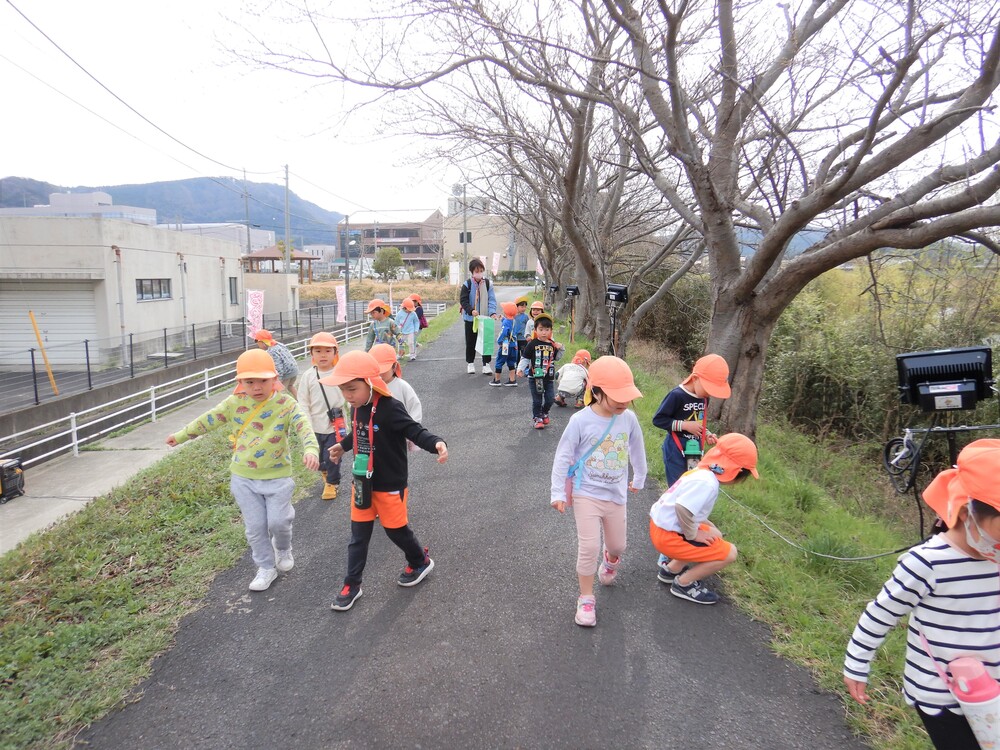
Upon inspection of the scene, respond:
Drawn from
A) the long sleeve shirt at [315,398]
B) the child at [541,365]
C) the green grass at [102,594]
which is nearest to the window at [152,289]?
the green grass at [102,594]

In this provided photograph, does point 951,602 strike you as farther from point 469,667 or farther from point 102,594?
point 102,594

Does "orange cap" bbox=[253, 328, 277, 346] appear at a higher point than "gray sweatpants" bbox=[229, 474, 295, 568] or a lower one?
higher

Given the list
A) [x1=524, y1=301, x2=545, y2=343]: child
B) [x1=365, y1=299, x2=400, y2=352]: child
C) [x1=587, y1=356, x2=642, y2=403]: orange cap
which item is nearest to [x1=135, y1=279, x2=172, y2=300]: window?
[x1=365, y1=299, x2=400, y2=352]: child

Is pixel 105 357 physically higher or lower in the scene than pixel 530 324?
lower

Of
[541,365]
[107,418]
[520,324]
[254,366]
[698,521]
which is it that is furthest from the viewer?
[107,418]

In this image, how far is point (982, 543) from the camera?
1876 mm

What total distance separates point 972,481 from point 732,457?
1342 millimetres

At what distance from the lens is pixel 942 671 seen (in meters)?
1.93

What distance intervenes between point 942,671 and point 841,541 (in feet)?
9.36

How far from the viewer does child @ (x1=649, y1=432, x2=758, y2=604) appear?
3.14m

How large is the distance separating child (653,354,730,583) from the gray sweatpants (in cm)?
258

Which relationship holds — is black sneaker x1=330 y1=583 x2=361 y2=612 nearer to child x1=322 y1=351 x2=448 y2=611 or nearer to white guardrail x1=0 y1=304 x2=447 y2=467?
child x1=322 y1=351 x2=448 y2=611

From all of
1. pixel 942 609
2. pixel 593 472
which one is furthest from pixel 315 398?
pixel 942 609

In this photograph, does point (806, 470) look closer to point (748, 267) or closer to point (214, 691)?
point (748, 267)
